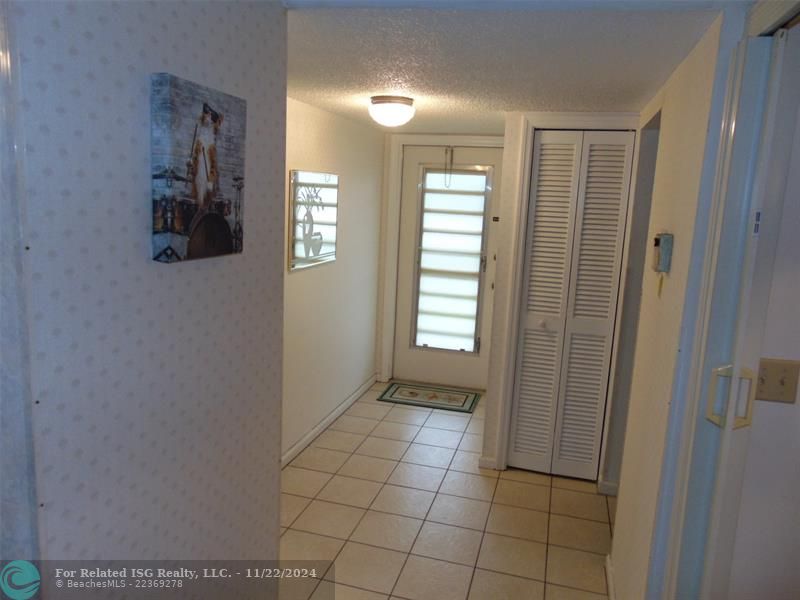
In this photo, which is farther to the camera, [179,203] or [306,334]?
[306,334]

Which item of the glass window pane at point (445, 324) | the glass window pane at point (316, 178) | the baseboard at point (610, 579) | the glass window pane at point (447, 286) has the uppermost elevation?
the glass window pane at point (316, 178)

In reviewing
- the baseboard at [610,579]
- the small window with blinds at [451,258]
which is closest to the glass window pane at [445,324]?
the small window with blinds at [451,258]

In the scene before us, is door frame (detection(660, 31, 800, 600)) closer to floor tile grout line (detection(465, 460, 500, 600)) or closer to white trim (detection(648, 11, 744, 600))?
white trim (detection(648, 11, 744, 600))

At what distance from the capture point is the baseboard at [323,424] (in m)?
3.45

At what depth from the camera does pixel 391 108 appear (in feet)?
9.20

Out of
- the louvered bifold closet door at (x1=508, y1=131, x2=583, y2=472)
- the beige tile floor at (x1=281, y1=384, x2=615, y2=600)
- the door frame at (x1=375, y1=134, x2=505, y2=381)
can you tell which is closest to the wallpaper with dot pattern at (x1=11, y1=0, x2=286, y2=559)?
the beige tile floor at (x1=281, y1=384, x2=615, y2=600)

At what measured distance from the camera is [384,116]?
9.37ft

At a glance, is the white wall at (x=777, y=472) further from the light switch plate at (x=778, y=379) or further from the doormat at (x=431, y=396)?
the doormat at (x=431, y=396)

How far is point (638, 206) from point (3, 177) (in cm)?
280

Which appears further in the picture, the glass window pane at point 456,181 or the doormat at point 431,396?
the glass window pane at point 456,181

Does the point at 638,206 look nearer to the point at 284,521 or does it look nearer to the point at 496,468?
the point at 496,468

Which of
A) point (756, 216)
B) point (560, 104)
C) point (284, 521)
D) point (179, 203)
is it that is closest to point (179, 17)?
point (179, 203)

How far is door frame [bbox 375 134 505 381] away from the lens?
15.0ft

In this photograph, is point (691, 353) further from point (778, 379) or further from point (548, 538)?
point (548, 538)
